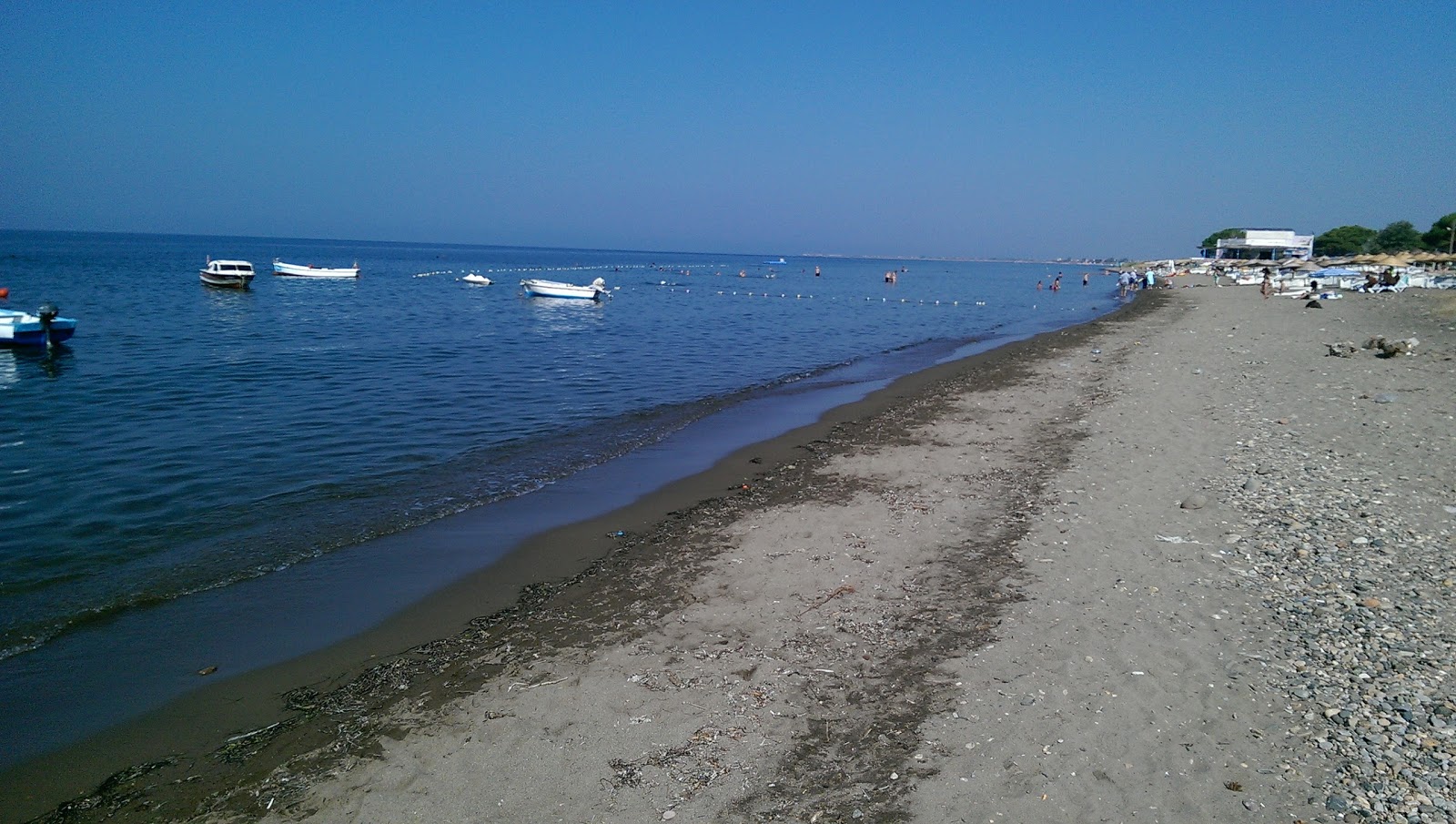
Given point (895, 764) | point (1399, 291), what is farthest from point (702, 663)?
point (1399, 291)

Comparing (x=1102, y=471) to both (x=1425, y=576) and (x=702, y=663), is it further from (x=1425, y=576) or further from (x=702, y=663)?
(x=702, y=663)

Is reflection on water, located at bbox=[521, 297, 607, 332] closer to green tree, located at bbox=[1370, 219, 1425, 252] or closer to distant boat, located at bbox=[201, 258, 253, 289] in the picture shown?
distant boat, located at bbox=[201, 258, 253, 289]

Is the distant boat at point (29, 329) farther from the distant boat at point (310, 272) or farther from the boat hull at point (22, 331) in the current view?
the distant boat at point (310, 272)

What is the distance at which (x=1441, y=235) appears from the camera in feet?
235

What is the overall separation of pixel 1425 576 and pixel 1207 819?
15.6 ft

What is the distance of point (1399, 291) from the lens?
41.5 m

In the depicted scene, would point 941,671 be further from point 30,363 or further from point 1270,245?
point 1270,245

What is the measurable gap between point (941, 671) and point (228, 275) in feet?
201

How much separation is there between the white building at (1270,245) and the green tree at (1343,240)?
1296 millimetres

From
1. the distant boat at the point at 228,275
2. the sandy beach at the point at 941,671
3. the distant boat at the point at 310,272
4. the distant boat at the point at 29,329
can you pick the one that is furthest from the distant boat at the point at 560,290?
the sandy beach at the point at 941,671

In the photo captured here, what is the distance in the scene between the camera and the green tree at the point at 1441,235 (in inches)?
2741

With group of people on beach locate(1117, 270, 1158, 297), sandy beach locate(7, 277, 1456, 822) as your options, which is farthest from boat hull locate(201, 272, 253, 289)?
group of people on beach locate(1117, 270, 1158, 297)

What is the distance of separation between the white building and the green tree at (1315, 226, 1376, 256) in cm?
130

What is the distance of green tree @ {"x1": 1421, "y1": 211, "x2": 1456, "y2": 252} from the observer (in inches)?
2741
